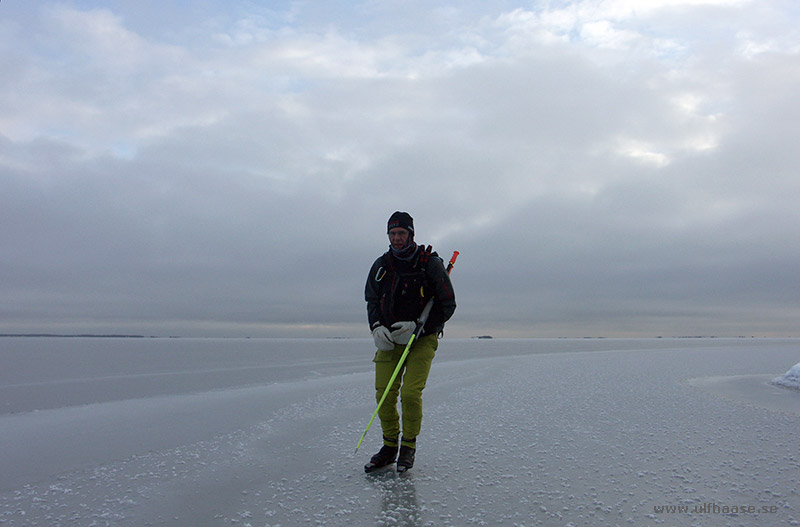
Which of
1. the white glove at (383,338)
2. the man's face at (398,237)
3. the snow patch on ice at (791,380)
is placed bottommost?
the snow patch on ice at (791,380)

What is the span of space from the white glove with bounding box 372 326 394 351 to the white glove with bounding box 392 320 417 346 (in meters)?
0.04

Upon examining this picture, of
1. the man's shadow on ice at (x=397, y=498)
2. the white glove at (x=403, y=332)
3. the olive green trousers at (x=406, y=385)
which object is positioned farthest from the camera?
the white glove at (x=403, y=332)

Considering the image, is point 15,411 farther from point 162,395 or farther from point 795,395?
point 795,395

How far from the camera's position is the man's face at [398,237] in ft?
14.0

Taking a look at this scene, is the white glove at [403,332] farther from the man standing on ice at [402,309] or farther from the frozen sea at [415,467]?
the frozen sea at [415,467]

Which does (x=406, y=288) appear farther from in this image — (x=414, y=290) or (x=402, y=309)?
(x=402, y=309)

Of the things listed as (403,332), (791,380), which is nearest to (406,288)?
(403,332)

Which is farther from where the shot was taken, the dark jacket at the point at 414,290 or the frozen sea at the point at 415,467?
the dark jacket at the point at 414,290

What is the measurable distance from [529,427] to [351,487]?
284 centimetres

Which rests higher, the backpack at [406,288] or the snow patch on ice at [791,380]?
the backpack at [406,288]

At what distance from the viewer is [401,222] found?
4277mm

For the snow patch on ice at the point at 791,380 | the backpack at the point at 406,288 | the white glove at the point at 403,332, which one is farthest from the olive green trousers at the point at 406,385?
the snow patch on ice at the point at 791,380

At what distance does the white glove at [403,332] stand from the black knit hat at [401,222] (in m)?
0.79

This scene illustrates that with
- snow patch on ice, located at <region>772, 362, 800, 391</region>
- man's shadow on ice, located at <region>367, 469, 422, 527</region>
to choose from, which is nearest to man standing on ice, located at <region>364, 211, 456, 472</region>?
man's shadow on ice, located at <region>367, 469, 422, 527</region>
